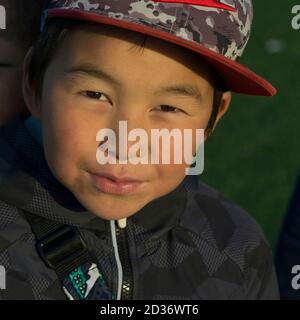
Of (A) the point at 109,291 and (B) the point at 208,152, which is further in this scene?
(B) the point at 208,152

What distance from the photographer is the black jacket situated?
1966 mm

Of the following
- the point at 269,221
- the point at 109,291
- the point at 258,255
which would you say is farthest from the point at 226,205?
the point at 269,221

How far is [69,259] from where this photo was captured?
6.52 ft

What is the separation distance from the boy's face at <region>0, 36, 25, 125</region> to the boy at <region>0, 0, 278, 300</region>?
0.53 ft

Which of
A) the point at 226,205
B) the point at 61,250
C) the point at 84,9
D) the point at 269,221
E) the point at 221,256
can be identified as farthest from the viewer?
the point at 269,221

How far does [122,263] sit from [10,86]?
58cm

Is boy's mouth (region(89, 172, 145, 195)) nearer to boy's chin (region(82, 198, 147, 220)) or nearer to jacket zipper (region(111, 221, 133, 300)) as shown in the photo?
boy's chin (region(82, 198, 147, 220))

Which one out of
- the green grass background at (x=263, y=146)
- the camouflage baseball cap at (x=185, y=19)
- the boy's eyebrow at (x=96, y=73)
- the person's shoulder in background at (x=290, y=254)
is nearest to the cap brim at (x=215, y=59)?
the camouflage baseball cap at (x=185, y=19)

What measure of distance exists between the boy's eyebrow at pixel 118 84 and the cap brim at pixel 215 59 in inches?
3.2

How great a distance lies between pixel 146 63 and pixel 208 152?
10.9ft

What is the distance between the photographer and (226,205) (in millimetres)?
2412

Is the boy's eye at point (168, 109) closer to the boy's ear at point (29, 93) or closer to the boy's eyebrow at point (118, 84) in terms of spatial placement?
the boy's eyebrow at point (118, 84)

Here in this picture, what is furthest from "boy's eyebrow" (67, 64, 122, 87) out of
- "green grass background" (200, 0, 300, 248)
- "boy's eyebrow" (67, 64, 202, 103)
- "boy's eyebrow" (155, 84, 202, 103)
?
"green grass background" (200, 0, 300, 248)
